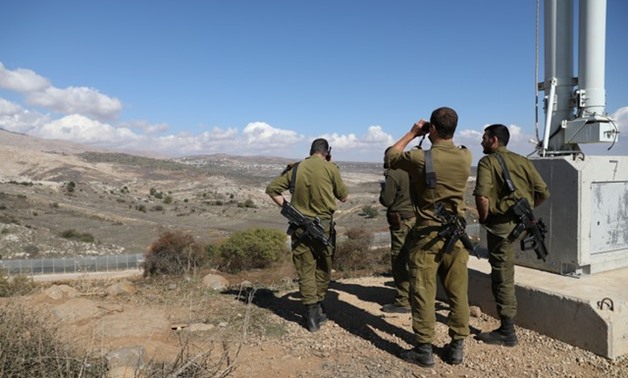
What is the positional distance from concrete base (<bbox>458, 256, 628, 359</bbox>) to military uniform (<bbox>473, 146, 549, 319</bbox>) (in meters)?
0.44

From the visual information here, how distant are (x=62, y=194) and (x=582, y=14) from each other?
56.1 meters

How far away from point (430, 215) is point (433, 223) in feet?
0.24

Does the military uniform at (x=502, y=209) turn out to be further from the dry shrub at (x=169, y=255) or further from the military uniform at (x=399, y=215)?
the dry shrub at (x=169, y=255)

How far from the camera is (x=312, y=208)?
16.0 feet

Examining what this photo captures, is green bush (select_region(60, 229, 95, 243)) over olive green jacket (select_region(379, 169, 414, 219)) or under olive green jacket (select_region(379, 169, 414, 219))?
under

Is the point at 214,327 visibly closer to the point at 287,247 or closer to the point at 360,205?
the point at 287,247

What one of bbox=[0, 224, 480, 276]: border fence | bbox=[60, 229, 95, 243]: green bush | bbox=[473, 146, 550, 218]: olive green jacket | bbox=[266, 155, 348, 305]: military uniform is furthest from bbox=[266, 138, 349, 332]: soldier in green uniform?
bbox=[60, 229, 95, 243]: green bush

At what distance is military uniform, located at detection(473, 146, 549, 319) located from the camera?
4.26 metres

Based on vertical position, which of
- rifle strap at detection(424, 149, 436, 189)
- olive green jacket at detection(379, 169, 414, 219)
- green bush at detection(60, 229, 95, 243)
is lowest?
green bush at detection(60, 229, 95, 243)

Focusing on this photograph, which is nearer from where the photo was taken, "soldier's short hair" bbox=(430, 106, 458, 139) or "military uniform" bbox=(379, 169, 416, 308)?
"soldier's short hair" bbox=(430, 106, 458, 139)

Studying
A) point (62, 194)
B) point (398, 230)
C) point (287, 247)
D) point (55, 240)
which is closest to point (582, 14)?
point (398, 230)

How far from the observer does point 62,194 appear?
5144 centimetres

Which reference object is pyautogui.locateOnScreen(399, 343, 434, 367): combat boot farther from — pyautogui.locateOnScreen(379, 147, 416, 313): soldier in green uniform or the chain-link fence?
the chain-link fence

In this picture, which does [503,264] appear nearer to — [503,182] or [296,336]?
[503,182]
